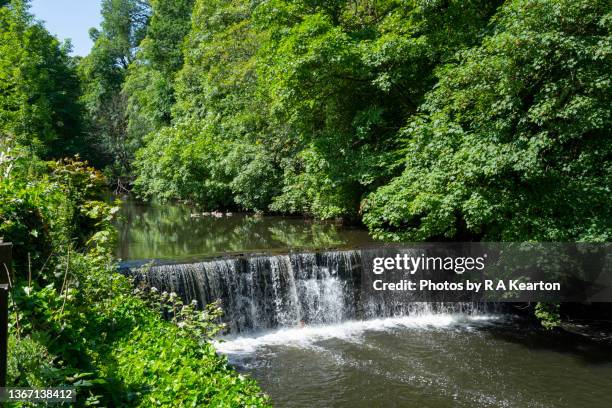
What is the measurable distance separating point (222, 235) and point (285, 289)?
7128mm

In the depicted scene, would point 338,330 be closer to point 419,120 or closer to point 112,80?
point 419,120

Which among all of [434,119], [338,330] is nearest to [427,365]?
[338,330]

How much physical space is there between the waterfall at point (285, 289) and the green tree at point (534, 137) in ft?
6.96

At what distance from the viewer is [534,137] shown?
973 centimetres

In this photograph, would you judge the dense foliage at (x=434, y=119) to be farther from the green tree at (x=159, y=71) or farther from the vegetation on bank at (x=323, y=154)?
the green tree at (x=159, y=71)

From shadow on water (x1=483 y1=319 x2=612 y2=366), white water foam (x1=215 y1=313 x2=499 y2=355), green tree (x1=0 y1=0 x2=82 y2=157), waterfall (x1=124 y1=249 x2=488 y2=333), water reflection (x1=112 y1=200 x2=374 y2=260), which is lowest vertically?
shadow on water (x1=483 y1=319 x2=612 y2=366)

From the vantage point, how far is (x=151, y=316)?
206 inches

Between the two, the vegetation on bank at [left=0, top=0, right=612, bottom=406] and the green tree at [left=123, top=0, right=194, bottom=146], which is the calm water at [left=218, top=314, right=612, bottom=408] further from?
the green tree at [left=123, top=0, right=194, bottom=146]

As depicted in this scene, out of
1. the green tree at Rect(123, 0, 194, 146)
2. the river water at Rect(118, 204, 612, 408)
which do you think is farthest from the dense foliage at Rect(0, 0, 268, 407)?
the green tree at Rect(123, 0, 194, 146)

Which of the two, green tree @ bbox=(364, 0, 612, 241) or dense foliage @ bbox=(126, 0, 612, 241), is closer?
green tree @ bbox=(364, 0, 612, 241)

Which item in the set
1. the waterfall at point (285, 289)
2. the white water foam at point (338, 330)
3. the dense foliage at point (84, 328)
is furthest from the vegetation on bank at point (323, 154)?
the white water foam at point (338, 330)

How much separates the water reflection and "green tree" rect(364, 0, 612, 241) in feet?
14.3

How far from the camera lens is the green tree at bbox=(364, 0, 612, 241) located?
9.45 m

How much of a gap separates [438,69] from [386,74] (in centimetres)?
149
